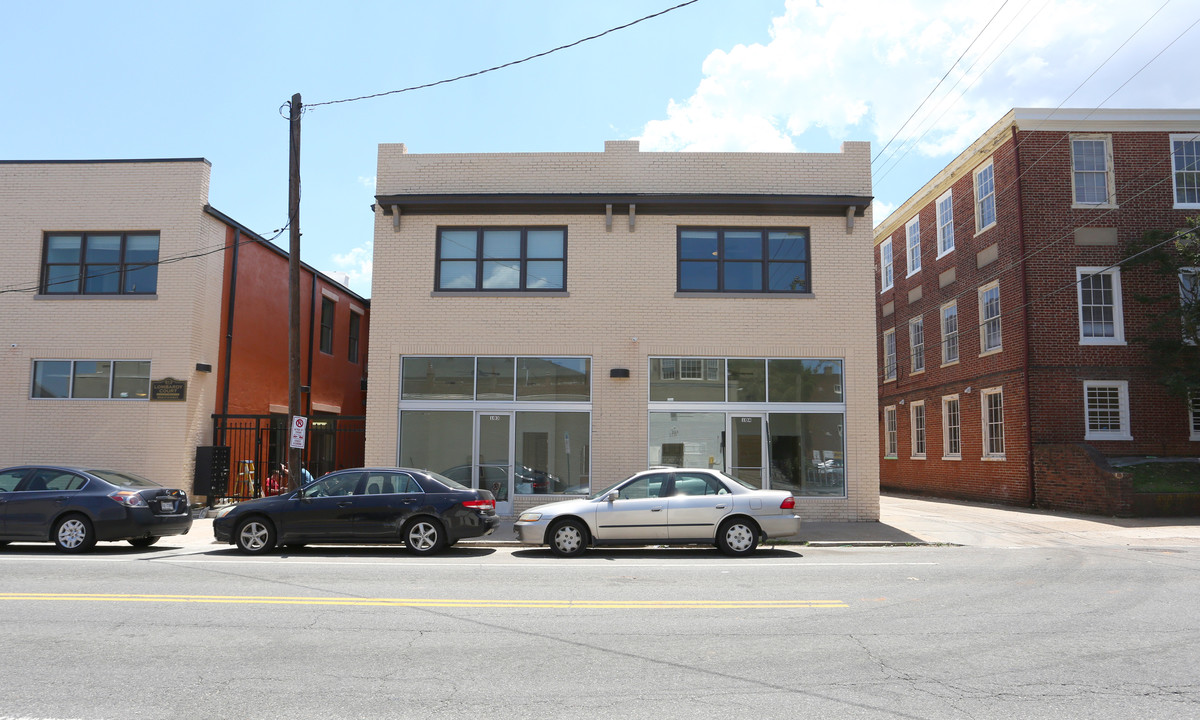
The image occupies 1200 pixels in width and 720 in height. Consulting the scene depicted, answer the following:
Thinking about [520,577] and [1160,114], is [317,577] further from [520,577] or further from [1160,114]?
[1160,114]

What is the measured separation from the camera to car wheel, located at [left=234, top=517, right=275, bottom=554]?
1280 centimetres

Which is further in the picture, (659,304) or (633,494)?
(659,304)

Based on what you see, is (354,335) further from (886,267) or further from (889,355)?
(886,267)

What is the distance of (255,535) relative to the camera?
12836 millimetres

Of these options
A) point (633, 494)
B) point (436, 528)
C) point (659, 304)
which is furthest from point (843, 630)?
point (659, 304)

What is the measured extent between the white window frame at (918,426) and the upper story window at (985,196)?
7056 mm

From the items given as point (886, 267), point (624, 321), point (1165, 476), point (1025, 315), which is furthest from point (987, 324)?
point (624, 321)

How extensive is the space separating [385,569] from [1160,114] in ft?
73.5

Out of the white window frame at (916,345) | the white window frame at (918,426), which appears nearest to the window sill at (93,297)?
the white window frame at (916,345)

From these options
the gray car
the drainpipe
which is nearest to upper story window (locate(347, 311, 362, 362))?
the gray car

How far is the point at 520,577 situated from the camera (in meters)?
10.3

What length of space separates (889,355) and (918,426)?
3.80m

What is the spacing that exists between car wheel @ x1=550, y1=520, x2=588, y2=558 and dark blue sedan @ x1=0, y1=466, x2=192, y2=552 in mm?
6367

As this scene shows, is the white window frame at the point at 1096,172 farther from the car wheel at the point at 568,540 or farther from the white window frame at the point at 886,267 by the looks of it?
the car wheel at the point at 568,540
